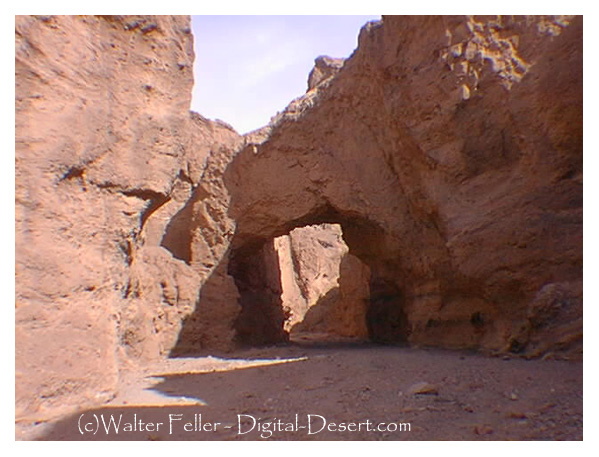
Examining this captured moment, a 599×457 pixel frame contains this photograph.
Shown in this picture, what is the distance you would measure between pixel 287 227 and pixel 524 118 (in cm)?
368

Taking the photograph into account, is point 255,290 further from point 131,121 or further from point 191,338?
point 131,121

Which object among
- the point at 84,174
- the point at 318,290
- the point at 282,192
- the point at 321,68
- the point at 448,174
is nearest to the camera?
the point at 84,174

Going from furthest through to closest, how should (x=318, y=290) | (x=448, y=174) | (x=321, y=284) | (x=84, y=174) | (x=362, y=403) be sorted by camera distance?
(x=321, y=284) → (x=318, y=290) → (x=448, y=174) → (x=84, y=174) → (x=362, y=403)

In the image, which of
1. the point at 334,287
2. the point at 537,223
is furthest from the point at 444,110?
the point at 334,287

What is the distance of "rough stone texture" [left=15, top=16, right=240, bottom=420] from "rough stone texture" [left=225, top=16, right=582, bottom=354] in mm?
2885

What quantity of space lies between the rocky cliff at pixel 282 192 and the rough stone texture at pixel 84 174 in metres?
0.01

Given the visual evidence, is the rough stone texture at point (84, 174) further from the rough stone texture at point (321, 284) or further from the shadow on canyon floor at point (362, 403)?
the rough stone texture at point (321, 284)

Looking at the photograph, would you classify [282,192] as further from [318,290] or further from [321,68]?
[318,290]

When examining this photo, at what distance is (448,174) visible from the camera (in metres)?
6.12

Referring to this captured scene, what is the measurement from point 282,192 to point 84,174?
12.8 feet

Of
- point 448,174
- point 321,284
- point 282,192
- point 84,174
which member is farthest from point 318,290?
point 84,174

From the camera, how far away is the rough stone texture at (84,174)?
11.0 feet

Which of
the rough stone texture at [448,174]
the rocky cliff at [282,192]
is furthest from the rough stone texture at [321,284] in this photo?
the rough stone texture at [448,174]

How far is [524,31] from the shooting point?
5371 mm
